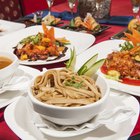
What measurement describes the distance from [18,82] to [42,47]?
1.50ft

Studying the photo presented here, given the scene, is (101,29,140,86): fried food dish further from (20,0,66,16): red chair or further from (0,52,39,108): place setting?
(20,0,66,16): red chair

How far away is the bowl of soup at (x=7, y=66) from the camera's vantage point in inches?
35.4

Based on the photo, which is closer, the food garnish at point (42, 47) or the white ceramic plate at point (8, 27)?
the food garnish at point (42, 47)

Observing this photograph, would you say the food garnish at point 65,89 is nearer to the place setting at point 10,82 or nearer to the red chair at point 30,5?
the place setting at point 10,82

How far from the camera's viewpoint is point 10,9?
2.74 m

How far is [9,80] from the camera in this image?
0.94 metres

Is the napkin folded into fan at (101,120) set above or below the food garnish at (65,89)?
below

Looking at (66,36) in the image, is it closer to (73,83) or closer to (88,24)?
(88,24)

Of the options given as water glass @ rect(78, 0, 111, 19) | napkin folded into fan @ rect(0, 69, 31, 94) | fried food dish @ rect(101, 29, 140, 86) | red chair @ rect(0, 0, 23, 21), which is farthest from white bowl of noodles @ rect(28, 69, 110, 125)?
red chair @ rect(0, 0, 23, 21)

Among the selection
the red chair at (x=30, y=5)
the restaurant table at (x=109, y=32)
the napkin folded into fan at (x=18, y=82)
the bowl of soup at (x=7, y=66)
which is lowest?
the red chair at (x=30, y=5)

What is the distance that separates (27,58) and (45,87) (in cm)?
57

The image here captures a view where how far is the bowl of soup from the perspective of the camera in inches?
35.4

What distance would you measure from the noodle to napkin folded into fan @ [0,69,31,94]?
0.36 feet

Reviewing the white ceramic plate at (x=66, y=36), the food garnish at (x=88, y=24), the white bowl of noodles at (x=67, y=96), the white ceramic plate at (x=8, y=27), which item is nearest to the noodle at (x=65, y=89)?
the white bowl of noodles at (x=67, y=96)
